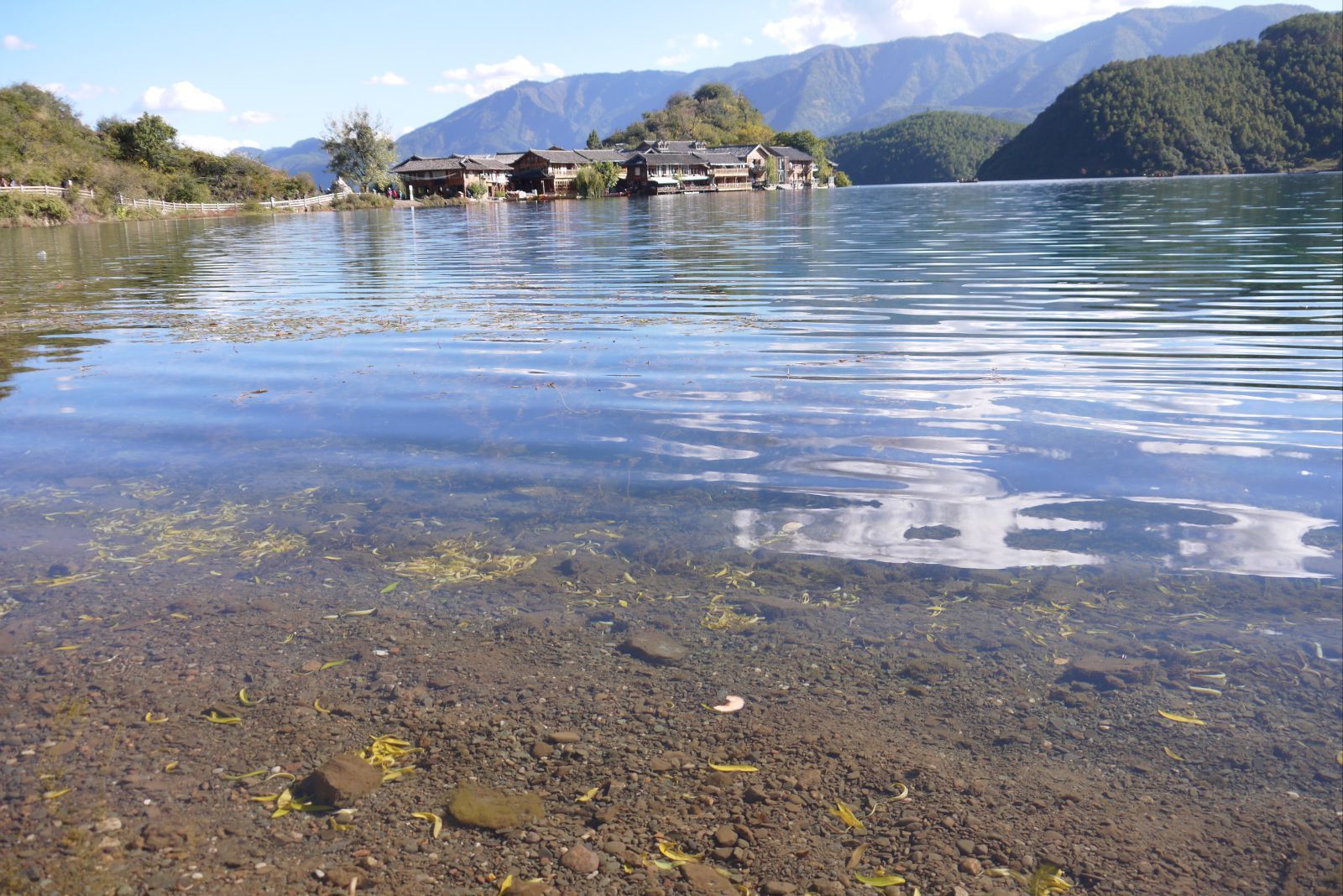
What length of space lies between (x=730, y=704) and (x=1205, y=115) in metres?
176

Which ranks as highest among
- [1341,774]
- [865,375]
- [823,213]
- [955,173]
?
[955,173]

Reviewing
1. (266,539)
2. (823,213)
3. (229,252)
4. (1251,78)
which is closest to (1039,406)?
(266,539)

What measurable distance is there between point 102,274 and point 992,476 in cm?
2246

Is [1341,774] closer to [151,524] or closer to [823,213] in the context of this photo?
[151,524]

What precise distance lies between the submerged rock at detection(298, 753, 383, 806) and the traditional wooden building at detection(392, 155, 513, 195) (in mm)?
107418

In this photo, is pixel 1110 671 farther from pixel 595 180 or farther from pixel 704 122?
pixel 704 122

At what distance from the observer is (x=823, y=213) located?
5044 centimetres

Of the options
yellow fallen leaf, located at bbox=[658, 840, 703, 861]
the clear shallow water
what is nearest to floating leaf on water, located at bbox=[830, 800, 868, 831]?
yellow fallen leaf, located at bbox=[658, 840, 703, 861]

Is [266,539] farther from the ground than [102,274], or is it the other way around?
[102,274]

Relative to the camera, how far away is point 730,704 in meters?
3.57

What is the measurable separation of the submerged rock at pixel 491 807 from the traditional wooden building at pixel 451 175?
353 feet

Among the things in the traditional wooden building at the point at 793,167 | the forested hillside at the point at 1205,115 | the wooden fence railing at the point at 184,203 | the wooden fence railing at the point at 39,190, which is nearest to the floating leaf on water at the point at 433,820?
the wooden fence railing at the point at 184,203

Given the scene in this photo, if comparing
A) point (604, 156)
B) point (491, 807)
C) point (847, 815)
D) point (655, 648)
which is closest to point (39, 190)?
point (655, 648)

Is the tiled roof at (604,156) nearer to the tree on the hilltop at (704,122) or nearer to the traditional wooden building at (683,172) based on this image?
the traditional wooden building at (683,172)
